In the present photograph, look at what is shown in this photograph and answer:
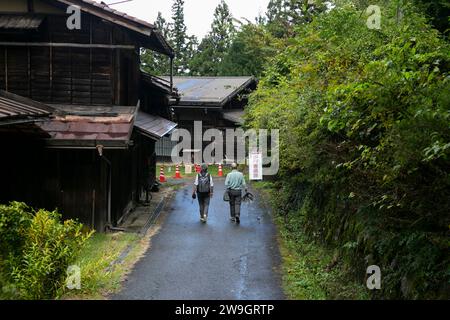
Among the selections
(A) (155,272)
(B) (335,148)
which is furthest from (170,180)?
(B) (335,148)

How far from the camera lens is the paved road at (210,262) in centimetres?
816

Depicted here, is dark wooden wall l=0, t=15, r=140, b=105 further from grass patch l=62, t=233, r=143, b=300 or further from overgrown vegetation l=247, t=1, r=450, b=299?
overgrown vegetation l=247, t=1, r=450, b=299

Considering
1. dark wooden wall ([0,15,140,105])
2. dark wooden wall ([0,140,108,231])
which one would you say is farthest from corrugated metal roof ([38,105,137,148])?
dark wooden wall ([0,140,108,231])

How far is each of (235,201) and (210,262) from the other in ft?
14.4

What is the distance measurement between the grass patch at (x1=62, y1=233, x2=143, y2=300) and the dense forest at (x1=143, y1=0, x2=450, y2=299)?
4173mm

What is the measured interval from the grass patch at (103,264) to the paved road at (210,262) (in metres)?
0.28

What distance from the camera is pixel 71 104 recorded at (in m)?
13.6

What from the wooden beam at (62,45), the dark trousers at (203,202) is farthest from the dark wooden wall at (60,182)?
the wooden beam at (62,45)

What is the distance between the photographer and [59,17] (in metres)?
13.5

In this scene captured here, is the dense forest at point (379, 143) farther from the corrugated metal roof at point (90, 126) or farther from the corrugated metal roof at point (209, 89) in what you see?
the corrugated metal roof at point (209, 89)

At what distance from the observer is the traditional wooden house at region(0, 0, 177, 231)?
1216 cm

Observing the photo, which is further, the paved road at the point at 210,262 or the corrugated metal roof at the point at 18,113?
the corrugated metal roof at the point at 18,113

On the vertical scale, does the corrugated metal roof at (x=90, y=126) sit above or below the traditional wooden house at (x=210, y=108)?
below

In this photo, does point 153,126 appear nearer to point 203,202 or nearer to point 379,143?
point 203,202
